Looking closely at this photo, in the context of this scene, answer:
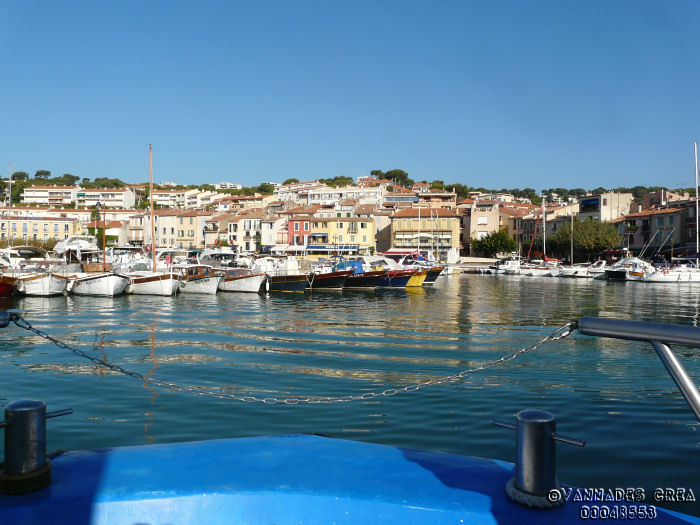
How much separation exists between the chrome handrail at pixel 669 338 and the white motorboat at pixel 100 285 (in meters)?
32.8

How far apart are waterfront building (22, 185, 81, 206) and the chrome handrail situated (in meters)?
A: 160

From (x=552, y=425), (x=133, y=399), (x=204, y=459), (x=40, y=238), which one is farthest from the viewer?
(x=40, y=238)

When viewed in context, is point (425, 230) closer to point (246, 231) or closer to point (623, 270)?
point (246, 231)

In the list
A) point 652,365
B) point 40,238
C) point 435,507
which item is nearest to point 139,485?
point 435,507

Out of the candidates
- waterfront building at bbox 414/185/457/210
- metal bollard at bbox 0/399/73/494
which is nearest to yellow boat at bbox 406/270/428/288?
metal bollard at bbox 0/399/73/494

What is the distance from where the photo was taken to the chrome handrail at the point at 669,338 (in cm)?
275

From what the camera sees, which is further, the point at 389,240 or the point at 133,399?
the point at 389,240

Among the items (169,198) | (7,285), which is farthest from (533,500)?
(169,198)

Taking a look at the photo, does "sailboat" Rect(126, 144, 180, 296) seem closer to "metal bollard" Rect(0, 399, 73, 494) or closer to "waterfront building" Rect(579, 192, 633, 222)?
"metal bollard" Rect(0, 399, 73, 494)

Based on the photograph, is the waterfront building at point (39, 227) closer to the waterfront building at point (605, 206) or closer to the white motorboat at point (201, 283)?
the white motorboat at point (201, 283)

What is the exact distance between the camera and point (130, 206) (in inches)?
5482

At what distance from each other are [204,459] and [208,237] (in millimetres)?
102111

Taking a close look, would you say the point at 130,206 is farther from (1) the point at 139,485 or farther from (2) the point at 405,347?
(1) the point at 139,485

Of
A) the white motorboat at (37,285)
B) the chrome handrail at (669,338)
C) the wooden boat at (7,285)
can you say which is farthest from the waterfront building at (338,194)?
the chrome handrail at (669,338)
